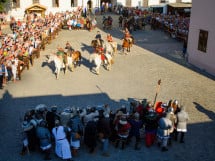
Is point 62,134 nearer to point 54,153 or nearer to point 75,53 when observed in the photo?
point 54,153

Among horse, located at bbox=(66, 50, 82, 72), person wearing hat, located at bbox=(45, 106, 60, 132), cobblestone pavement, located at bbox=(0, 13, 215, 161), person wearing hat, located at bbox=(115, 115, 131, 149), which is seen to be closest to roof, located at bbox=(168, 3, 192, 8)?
cobblestone pavement, located at bbox=(0, 13, 215, 161)

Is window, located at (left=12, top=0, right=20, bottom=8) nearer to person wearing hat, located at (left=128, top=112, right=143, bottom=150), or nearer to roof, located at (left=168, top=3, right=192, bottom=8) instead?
roof, located at (left=168, top=3, right=192, bottom=8)

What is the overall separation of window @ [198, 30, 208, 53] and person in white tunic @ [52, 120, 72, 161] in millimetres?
13122

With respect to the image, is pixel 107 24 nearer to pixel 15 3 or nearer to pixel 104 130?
pixel 15 3

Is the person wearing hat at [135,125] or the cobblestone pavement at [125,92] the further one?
the cobblestone pavement at [125,92]

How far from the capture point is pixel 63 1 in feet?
136

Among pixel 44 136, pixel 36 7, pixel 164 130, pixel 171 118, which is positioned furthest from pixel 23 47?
pixel 36 7

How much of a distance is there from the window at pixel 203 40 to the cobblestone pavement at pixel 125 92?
4.73ft

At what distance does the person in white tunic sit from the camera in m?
10.7

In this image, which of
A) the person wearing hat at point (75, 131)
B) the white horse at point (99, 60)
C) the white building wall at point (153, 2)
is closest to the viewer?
the person wearing hat at point (75, 131)

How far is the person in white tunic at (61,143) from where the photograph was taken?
10656 mm

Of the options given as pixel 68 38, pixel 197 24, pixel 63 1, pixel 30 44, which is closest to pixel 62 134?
pixel 30 44

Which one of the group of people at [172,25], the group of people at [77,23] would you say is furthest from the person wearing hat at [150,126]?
the group of people at [77,23]

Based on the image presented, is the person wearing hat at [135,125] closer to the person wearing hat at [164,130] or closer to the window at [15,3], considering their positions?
the person wearing hat at [164,130]
